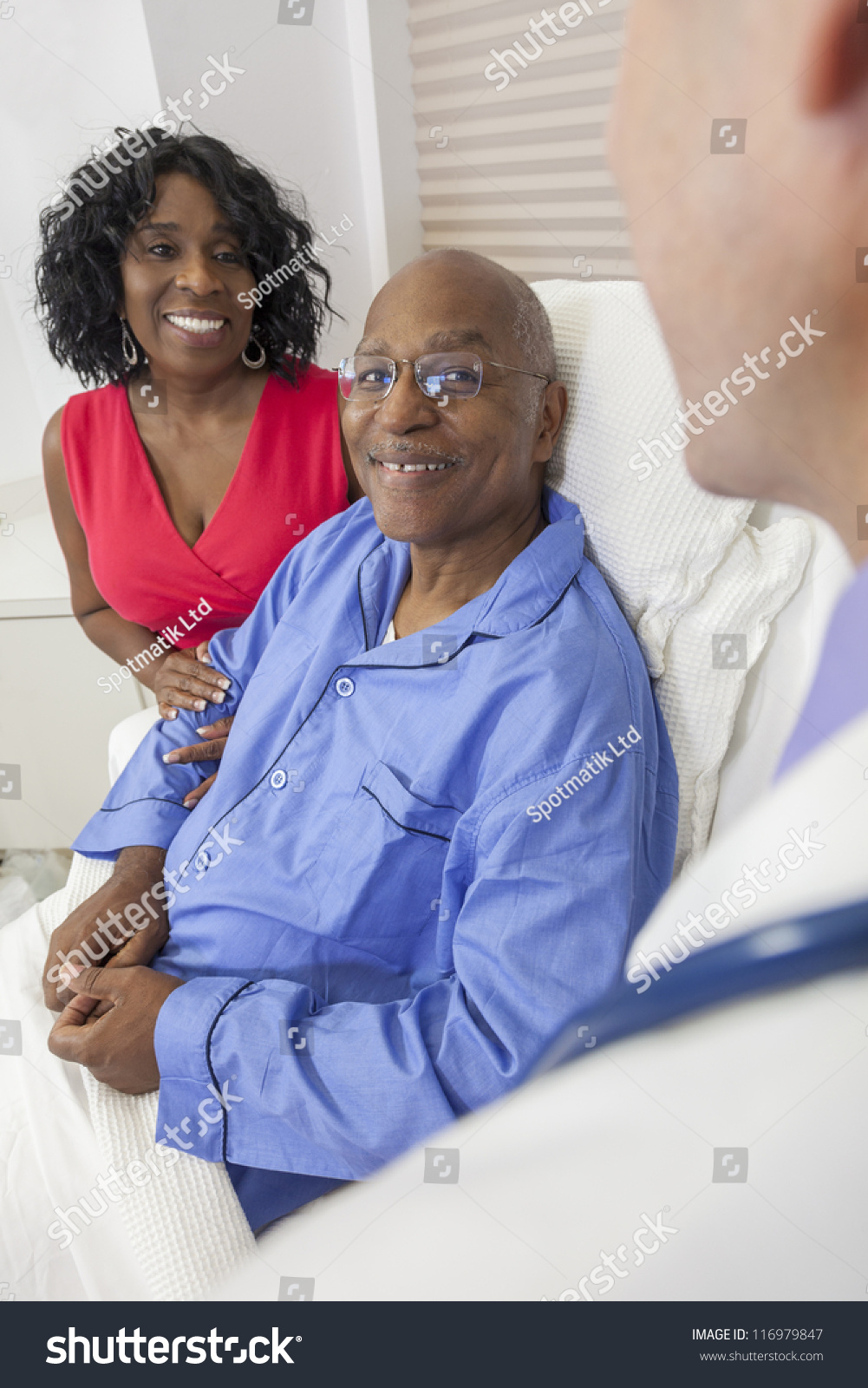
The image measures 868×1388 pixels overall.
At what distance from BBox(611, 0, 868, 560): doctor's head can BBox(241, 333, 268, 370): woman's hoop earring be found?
4.99 ft

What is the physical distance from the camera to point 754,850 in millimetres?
220

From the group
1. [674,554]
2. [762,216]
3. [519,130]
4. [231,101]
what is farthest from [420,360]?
[231,101]

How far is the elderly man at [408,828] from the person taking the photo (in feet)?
2.71

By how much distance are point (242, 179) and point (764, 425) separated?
59.6 inches

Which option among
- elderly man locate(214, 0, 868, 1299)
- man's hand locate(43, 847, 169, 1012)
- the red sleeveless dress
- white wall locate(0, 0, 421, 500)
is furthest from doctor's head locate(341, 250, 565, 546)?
white wall locate(0, 0, 421, 500)

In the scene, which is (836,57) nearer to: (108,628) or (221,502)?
(221,502)

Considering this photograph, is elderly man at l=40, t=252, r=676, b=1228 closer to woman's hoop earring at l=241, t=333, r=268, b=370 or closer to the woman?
the woman

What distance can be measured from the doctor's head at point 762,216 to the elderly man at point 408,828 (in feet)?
2.17

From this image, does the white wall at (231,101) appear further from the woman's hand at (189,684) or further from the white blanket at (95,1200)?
the white blanket at (95,1200)

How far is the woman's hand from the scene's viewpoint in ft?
4.67

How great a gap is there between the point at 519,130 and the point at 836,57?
1.66m

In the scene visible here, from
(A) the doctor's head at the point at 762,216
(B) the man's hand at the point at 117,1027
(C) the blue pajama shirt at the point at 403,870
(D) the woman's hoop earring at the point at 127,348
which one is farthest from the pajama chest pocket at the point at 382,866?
(D) the woman's hoop earring at the point at 127,348
